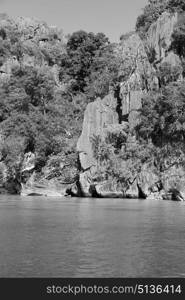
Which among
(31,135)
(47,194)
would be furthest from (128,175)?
(31,135)

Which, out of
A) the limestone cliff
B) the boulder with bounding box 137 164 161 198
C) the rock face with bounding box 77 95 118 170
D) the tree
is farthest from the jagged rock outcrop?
the tree

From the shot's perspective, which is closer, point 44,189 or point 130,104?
point 130,104

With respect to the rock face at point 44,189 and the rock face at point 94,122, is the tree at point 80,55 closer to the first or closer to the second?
the rock face at point 94,122

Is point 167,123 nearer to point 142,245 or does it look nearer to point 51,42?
point 142,245

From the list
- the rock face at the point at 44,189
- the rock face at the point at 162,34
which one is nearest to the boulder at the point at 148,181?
the rock face at the point at 44,189

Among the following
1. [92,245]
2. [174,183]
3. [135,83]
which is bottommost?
[92,245]

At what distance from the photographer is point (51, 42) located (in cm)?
10931

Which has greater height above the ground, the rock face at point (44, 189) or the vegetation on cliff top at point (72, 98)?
the vegetation on cliff top at point (72, 98)

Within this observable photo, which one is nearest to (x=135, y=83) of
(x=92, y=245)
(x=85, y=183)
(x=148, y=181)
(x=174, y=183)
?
(x=85, y=183)

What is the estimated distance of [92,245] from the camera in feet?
78.0

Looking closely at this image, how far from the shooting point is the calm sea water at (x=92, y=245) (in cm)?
1853

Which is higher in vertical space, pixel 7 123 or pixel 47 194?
pixel 7 123

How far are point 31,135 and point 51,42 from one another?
32093 mm

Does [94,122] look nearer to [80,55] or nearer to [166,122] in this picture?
[166,122]
